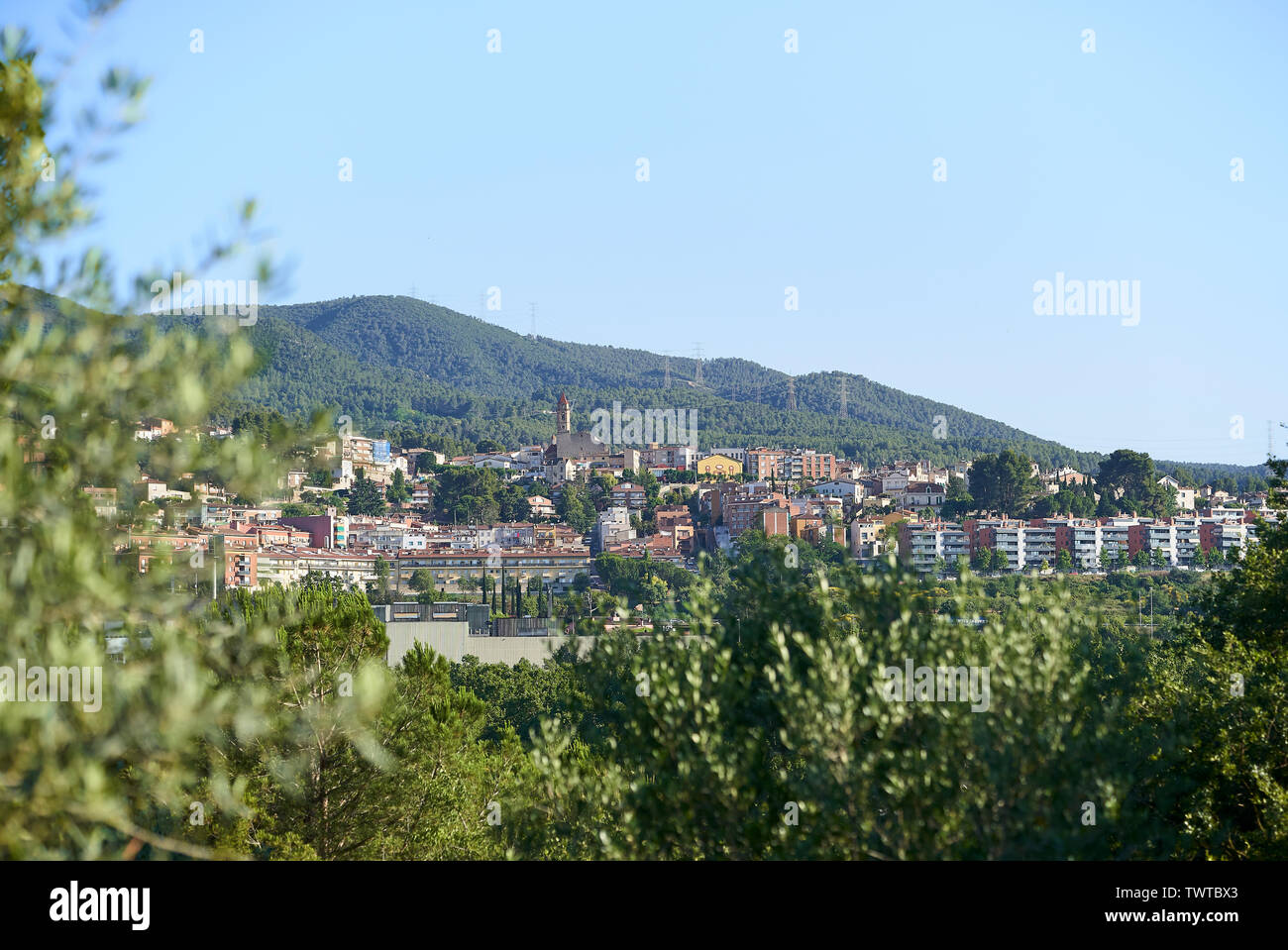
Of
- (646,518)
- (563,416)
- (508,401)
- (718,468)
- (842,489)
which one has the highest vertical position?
(508,401)

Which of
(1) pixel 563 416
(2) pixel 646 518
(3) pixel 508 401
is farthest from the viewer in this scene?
(3) pixel 508 401

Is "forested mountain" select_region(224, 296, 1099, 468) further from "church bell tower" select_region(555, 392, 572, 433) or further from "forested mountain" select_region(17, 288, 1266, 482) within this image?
"church bell tower" select_region(555, 392, 572, 433)

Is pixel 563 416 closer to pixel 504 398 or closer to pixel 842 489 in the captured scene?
pixel 504 398

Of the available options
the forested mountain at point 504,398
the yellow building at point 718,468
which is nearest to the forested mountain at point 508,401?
the forested mountain at point 504,398

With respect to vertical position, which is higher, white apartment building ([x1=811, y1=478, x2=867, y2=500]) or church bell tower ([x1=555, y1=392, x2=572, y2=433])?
church bell tower ([x1=555, y1=392, x2=572, y2=433])

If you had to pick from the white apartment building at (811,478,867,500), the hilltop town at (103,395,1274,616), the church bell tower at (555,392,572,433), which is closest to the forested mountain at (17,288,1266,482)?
the church bell tower at (555,392,572,433)

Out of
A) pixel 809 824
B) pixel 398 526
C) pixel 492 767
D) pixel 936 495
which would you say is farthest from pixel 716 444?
pixel 809 824

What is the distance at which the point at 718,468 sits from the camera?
5034 inches

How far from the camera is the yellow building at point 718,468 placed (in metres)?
126

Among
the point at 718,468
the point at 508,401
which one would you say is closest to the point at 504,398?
the point at 508,401

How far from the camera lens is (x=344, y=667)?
508 inches

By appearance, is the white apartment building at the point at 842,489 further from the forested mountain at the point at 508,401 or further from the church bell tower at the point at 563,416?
the church bell tower at the point at 563,416

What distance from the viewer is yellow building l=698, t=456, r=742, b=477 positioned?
415 feet
